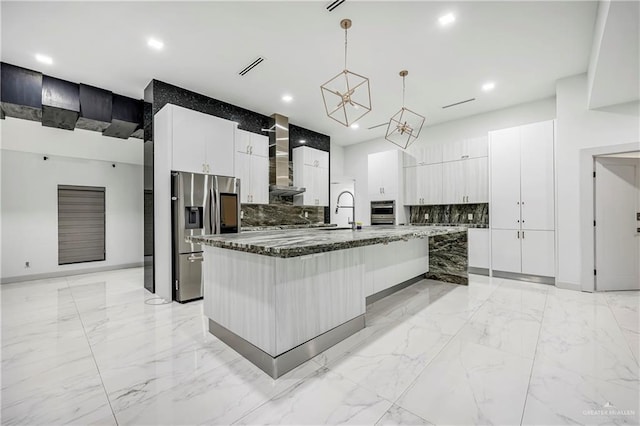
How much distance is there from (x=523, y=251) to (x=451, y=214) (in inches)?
57.7

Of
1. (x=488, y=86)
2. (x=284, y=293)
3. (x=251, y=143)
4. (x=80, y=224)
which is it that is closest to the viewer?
(x=284, y=293)

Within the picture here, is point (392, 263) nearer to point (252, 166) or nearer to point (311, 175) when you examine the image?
point (252, 166)

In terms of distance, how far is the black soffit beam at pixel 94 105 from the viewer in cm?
396

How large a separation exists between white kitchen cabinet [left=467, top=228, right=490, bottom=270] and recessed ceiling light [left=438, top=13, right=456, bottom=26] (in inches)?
135

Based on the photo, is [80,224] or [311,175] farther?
[311,175]

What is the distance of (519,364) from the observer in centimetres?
195

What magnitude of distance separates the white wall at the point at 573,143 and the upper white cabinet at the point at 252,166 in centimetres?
471

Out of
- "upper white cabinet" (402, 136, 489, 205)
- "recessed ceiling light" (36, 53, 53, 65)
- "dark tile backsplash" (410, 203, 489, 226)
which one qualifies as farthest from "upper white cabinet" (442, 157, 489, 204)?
"recessed ceiling light" (36, 53, 53, 65)

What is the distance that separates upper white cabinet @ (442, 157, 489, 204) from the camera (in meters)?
4.97

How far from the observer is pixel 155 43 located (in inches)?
121

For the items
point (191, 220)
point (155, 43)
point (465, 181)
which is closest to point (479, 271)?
point (465, 181)

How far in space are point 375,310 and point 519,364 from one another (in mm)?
1375

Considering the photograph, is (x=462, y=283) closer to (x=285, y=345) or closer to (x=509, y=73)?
(x=509, y=73)

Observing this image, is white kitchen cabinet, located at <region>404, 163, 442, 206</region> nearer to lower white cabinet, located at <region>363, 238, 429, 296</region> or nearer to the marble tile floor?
lower white cabinet, located at <region>363, 238, 429, 296</region>
